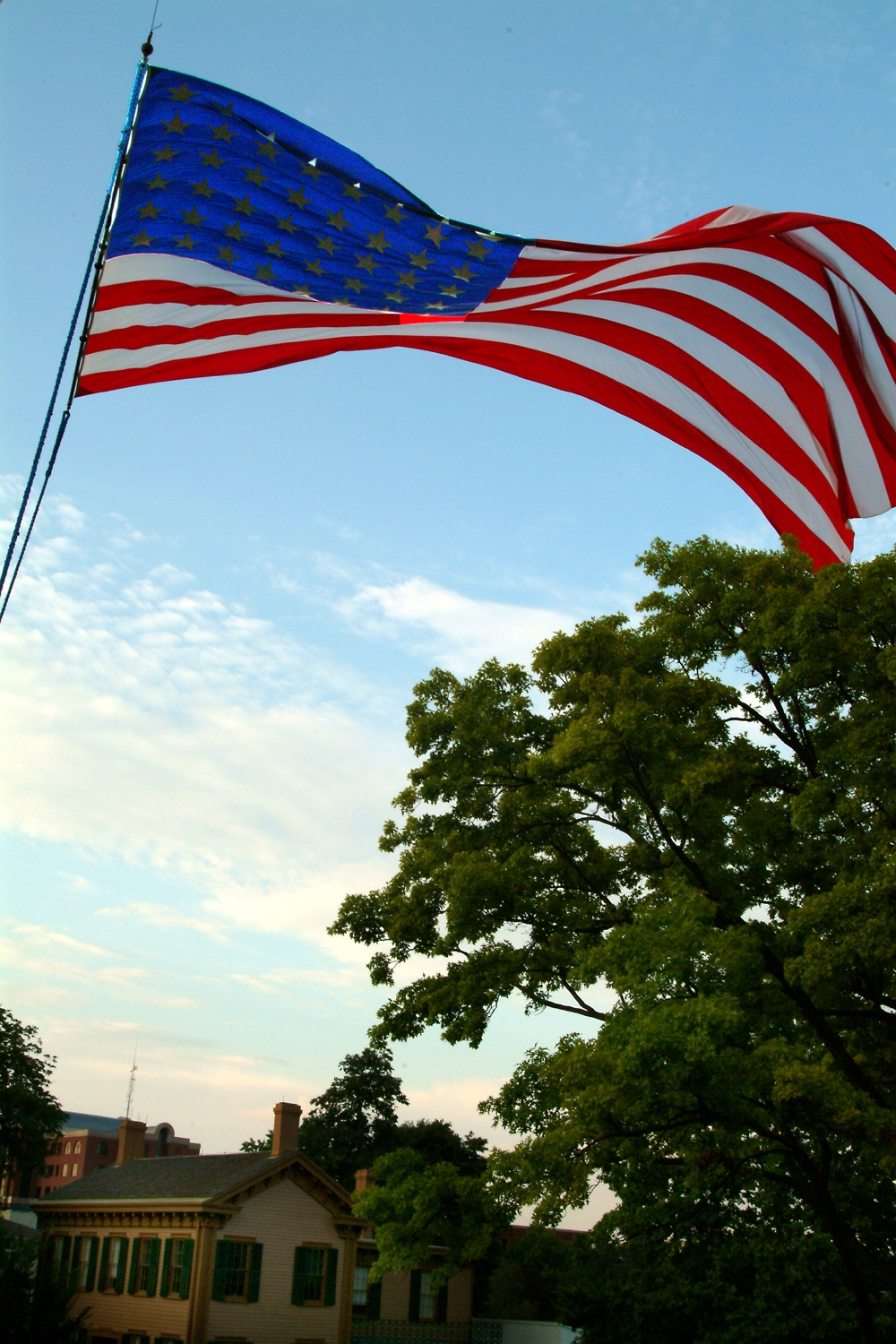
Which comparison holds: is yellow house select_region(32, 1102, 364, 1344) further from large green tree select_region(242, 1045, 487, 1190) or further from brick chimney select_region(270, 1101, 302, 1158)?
large green tree select_region(242, 1045, 487, 1190)

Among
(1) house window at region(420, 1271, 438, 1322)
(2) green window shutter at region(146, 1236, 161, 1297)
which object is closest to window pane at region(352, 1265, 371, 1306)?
(1) house window at region(420, 1271, 438, 1322)

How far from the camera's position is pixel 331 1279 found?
34.2 meters

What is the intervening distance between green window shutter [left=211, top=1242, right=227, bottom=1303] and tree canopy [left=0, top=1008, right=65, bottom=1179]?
22023mm

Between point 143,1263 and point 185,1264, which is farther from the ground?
point 185,1264

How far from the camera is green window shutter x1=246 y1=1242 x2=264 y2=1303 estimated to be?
31.9 m

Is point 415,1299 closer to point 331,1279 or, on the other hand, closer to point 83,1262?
point 331,1279

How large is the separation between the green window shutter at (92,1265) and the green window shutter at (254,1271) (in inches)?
225

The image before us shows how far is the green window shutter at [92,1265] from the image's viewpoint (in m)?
34.7

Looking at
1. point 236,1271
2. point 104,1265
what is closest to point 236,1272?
point 236,1271

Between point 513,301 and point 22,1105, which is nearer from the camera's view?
point 513,301

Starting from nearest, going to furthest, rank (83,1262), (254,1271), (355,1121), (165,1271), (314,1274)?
(165,1271) < (254,1271) < (314,1274) < (83,1262) < (355,1121)

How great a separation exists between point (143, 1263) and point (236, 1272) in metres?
2.84

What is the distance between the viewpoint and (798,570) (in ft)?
56.1

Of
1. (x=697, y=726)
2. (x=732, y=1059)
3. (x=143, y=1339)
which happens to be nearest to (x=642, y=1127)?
(x=732, y=1059)
